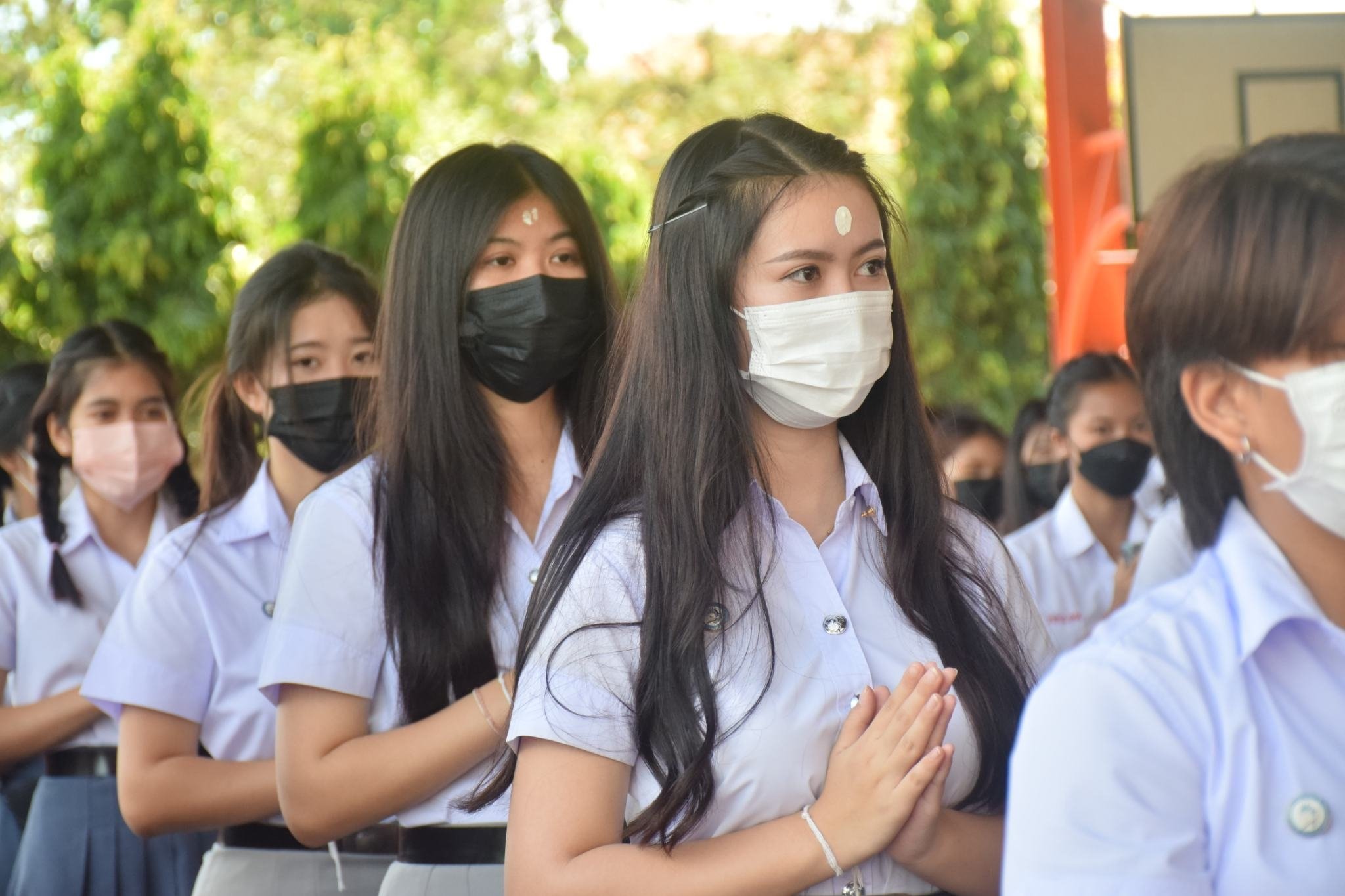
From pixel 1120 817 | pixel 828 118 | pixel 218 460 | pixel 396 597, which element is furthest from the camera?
pixel 828 118

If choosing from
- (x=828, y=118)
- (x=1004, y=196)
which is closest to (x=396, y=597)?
(x=1004, y=196)

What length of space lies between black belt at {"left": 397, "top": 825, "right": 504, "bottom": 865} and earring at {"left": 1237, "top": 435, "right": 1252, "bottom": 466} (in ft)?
4.55

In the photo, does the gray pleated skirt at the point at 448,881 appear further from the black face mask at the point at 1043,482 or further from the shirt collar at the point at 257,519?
the black face mask at the point at 1043,482

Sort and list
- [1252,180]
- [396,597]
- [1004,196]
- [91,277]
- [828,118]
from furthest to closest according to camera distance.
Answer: [828,118] → [1004,196] → [91,277] → [396,597] → [1252,180]

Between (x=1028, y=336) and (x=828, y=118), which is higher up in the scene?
(x=828, y=118)

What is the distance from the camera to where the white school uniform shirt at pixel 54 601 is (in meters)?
3.88

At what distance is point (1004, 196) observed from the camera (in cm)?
1241

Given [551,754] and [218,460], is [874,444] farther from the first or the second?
[218,460]

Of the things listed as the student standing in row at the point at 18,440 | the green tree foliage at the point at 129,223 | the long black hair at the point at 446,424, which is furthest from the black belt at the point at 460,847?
the green tree foliage at the point at 129,223

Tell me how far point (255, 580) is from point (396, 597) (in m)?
0.76

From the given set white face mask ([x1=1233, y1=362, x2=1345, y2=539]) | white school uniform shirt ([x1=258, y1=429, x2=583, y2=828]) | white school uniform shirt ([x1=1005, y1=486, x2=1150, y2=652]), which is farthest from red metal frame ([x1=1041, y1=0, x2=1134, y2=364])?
white face mask ([x1=1233, y1=362, x2=1345, y2=539])

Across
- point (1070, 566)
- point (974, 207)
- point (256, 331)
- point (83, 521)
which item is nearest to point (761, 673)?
point (256, 331)

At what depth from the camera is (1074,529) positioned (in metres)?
5.13

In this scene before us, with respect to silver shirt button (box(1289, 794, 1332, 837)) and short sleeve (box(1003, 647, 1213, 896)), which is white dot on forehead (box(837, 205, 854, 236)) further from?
silver shirt button (box(1289, 794, 1332, 837))
